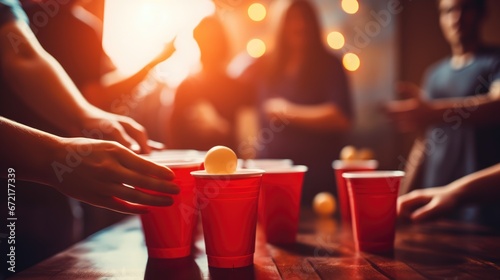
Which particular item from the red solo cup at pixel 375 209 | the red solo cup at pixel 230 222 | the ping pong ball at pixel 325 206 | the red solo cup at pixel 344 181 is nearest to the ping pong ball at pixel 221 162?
the red solo cup at pixel 230 222

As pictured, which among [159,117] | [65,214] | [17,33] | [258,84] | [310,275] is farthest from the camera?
[159,117]

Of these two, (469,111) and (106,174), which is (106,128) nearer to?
(106,174)

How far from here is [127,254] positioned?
3.74ft

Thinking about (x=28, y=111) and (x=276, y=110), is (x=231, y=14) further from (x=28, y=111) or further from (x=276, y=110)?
(x=28, y=111)

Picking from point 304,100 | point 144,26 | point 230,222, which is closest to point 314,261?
point 230,222

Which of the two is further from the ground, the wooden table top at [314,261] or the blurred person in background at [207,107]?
the blurred person in background at [207,107]

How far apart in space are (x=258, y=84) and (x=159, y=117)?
4.48 ft

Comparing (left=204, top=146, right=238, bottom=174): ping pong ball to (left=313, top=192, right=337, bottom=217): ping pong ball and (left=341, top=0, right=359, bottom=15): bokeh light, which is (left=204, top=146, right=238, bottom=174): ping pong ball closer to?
(left=313, top=192, right=337, bottom=217): ping pong ball

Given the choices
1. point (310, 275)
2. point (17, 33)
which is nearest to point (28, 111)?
point (17, 33)

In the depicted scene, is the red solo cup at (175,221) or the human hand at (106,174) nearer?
the human hand at (106,174)

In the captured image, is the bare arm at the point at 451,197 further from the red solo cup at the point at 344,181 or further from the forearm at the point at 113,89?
the forearm at the point at 113,89

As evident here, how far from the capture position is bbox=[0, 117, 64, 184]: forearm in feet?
2.91

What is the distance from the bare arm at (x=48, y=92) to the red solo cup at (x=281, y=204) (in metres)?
0.39

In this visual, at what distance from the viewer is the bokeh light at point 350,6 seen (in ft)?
13.0
